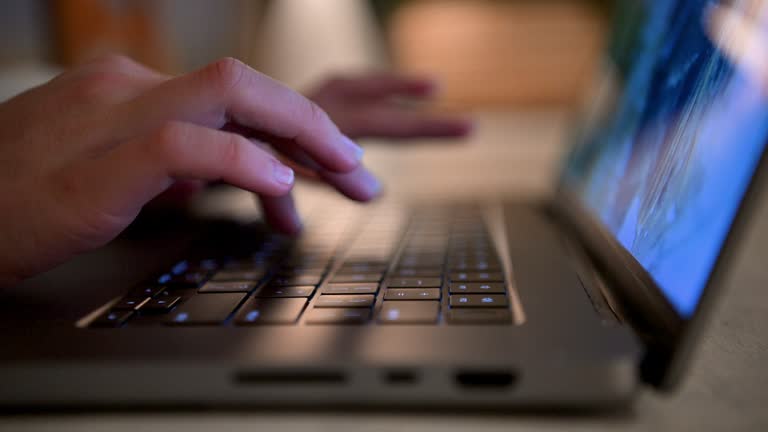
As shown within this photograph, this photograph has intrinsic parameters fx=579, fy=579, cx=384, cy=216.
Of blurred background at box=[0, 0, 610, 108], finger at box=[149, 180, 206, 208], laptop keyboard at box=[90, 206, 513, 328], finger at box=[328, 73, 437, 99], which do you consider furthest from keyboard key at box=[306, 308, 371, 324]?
blurred background at box=[0, 0, 610, 108]

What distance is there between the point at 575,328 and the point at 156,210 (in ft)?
1.90

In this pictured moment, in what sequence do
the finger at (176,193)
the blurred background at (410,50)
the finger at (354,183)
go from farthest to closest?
the blurred background at (410,50) < the finger at (176,193) < the finger at (354,183)

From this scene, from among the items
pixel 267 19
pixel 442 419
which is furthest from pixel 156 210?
pixel 267 19

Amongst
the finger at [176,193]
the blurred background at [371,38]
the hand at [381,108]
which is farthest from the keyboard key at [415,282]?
the blurred background at [371,38]

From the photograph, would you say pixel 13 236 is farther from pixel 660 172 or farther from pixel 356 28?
pixel 356 28

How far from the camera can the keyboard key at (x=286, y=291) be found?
0.36 metres

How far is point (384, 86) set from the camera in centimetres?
90

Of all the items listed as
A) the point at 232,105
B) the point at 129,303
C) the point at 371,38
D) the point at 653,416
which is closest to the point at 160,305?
the point at 129,303

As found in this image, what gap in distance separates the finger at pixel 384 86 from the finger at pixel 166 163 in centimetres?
56

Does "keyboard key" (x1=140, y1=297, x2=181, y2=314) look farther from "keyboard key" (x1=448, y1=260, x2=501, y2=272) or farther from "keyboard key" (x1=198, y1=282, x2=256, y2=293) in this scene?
"keyboard key" (x1=448, y1=260, x2=501, y2=272)

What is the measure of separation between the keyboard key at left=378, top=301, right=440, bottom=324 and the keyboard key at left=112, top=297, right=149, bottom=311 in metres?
0.15

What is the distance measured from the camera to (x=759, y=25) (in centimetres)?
31

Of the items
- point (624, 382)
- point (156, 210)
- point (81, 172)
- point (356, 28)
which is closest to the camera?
point (624, 382)

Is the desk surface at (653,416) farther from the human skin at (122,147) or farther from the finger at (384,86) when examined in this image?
the finger at (384,86)
